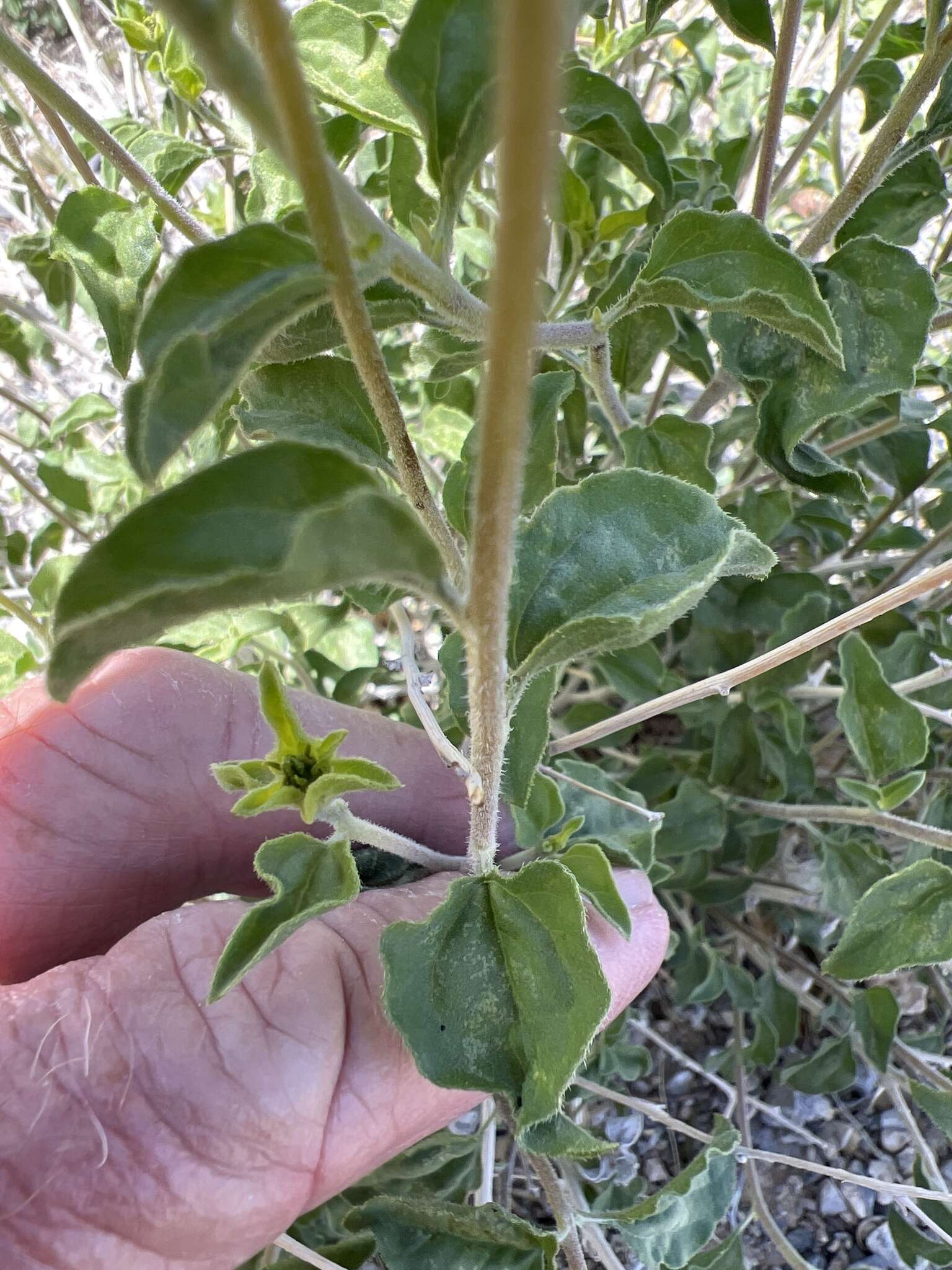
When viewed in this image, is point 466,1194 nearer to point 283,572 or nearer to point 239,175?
point 283,572

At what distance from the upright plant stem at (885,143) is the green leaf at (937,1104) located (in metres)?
0.97

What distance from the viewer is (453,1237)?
3.04 feet

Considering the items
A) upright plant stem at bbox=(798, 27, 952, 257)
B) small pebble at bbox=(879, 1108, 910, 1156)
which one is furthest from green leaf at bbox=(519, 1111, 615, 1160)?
small pebble at bbox=(879, 1108, 910, 1156)

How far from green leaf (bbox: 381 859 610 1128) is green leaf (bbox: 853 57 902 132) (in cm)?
100

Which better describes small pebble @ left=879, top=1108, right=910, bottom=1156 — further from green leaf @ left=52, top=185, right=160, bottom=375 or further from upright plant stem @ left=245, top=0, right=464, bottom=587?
green leaf @ left=52, top=185, right=160, bottom=375

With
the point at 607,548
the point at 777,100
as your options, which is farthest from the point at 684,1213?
the point at 777,100

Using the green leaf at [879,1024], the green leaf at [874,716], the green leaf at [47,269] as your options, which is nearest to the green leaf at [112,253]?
the green leaf at [47,269]

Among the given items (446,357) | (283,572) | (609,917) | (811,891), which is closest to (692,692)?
(609,917)

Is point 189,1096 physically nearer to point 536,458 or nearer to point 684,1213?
point 684,1213

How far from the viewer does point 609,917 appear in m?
0.83

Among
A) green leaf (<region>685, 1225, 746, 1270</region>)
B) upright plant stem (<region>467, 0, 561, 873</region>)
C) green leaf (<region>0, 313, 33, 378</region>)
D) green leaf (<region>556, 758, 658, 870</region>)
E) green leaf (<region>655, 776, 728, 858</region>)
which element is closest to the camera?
upright plant stem (<region>467, 0, 561, 873</region>)

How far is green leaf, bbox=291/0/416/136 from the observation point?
0.74 meters

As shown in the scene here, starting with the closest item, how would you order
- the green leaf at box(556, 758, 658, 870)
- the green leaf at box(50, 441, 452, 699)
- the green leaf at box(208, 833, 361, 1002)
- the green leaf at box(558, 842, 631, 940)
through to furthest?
the green leaf at box(50, 441, 452, 699), the green leaf at box(208, 833, 361, 1002), the green leaf at box(558, 842, 631, 940), the green leaf at box(556, 758, 658, 870)

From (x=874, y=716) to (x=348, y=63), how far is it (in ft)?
2.84
